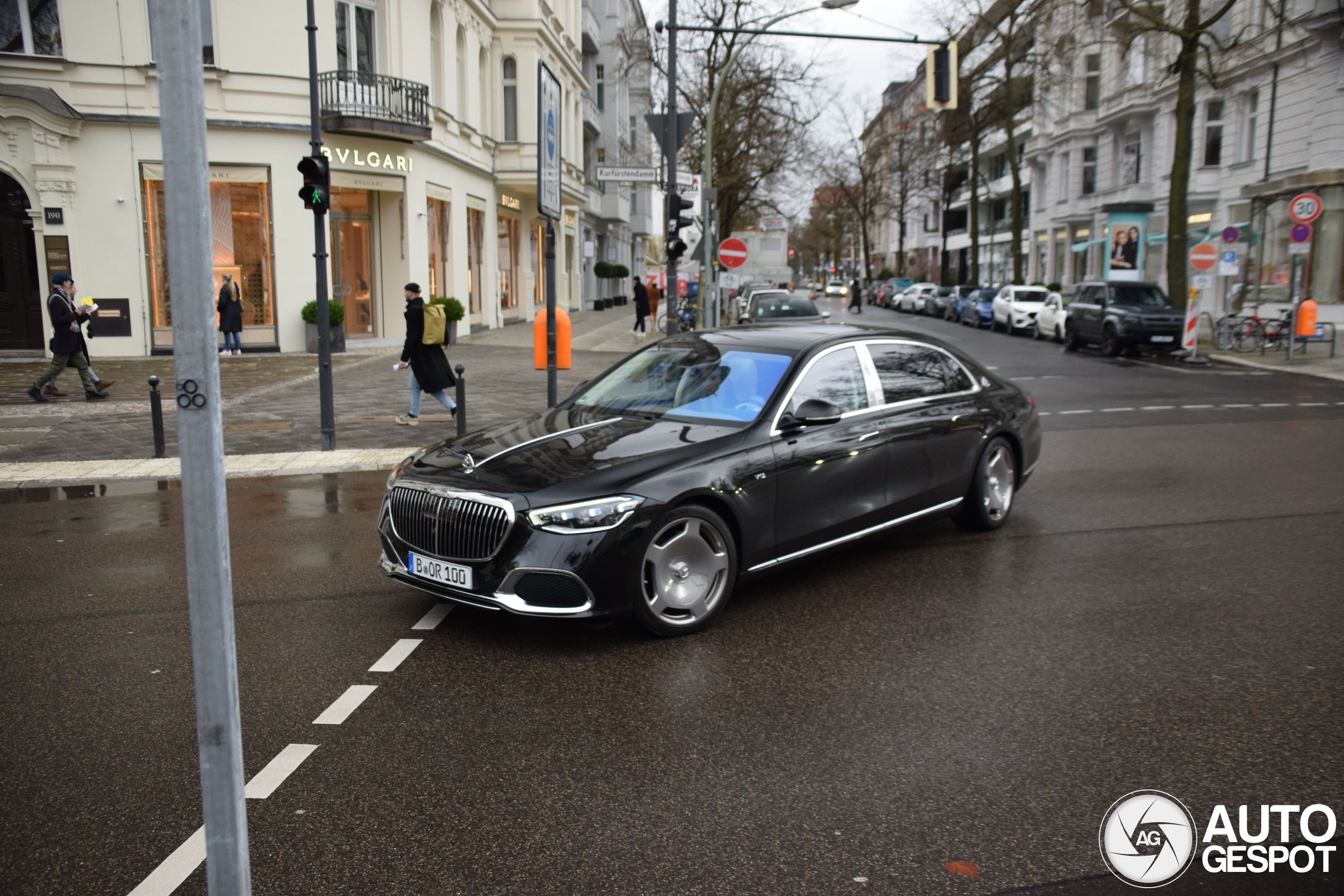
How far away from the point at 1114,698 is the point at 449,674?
2875 mm

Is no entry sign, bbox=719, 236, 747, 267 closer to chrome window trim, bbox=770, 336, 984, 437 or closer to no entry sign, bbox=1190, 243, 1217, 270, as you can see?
no entry sign, bbox=1190, 243, 1217, 270

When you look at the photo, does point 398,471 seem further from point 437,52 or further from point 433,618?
point 437,52

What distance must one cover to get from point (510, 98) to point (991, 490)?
95.1 feet

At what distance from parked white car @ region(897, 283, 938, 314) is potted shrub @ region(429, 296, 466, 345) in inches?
1291

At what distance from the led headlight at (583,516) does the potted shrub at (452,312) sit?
2148 cm

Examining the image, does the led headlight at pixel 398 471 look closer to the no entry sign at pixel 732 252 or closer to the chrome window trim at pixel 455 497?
the chrome window trim at pixel 455 497

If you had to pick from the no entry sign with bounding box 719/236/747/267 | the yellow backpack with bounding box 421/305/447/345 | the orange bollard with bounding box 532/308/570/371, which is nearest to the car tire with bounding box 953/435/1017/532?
the orange bollard with bounding box 532/308/570/371

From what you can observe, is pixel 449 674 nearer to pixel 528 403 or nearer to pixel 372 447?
pixel 372 447

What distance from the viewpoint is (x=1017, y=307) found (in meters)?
36.2

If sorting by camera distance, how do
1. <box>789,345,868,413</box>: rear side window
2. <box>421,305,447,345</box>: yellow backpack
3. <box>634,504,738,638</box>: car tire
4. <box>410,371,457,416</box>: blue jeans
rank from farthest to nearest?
<box>410,371,457,416</box>: blue jeans
<box>421,305,447,345</box>: yellow backpack
<box>789,345,868,413</box>: rear side window
<box>634,504,738,638</box>: car tire

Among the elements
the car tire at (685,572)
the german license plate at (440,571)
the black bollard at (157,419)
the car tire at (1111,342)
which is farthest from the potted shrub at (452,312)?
the car tire at (685,572)

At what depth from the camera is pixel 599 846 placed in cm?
333

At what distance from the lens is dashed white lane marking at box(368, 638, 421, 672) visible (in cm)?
495

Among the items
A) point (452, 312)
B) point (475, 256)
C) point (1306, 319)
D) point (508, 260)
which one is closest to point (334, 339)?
point (452, 312)
